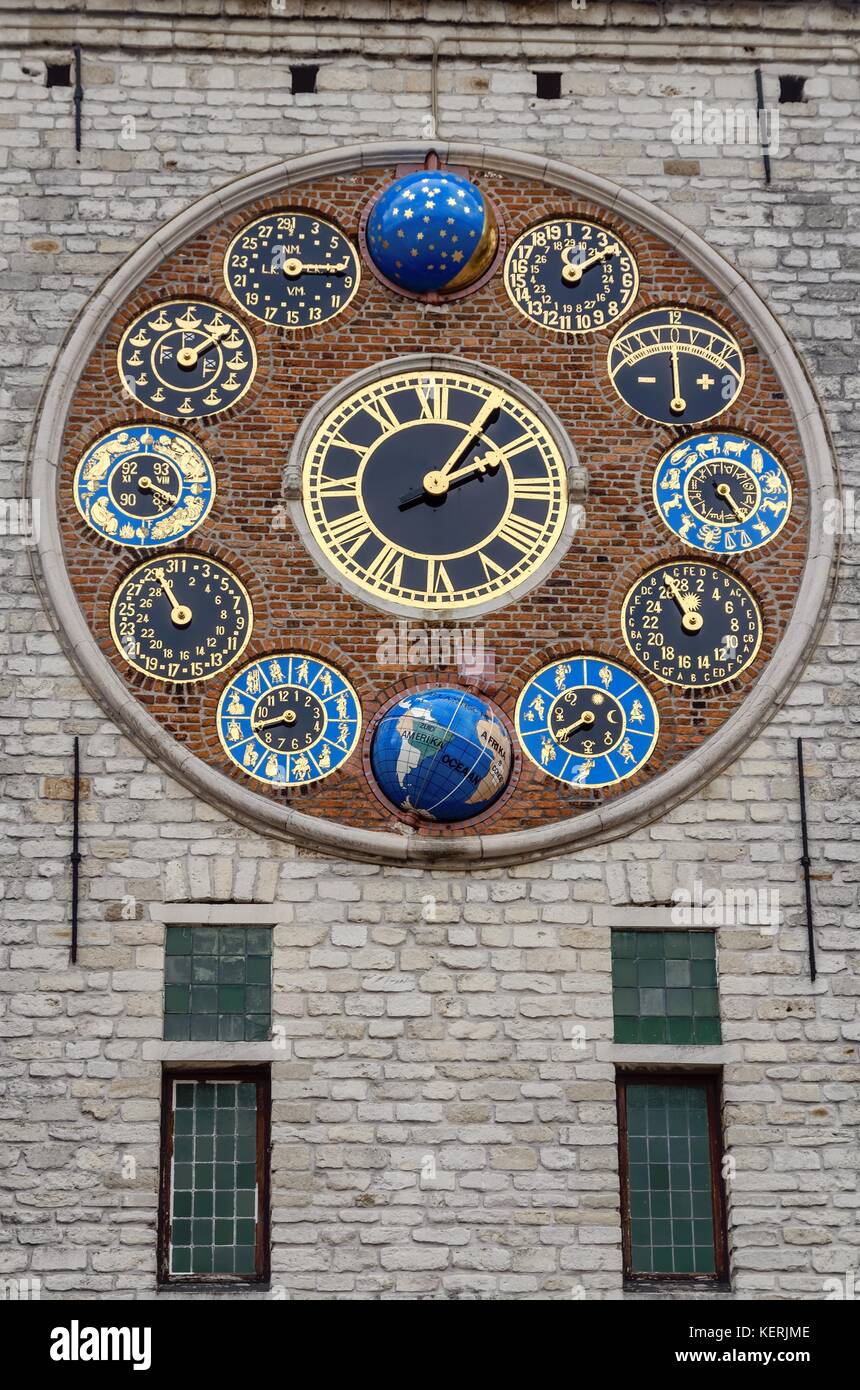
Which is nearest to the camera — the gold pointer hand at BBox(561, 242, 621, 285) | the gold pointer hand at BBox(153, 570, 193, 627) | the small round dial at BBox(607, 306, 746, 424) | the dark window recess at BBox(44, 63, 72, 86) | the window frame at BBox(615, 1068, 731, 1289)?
the window frame at BBox(615, 1068, 731, 1289)

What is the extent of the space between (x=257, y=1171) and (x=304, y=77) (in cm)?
831

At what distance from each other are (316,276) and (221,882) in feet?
15.8

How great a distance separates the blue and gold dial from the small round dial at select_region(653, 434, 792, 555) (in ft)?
4.14

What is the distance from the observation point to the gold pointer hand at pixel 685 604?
73.8ft

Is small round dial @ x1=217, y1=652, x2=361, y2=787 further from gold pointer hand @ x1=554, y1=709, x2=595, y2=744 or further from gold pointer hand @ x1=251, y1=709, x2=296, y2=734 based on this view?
gold pointer hand @ x1=554, y1=709, x2=595, y2=744

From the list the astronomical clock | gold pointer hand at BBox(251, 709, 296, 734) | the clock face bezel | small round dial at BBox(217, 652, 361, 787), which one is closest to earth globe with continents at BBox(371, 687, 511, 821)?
A: the astronomical clock

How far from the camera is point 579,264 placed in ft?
77.6

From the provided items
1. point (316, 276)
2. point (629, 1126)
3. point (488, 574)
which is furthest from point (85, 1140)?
point (316, 276)

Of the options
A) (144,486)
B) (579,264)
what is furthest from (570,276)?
(144,486)

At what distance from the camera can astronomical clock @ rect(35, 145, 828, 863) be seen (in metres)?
21.9

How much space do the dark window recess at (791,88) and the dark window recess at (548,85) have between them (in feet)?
5.49

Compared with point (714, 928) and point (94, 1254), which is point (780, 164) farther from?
point (94, 1254)

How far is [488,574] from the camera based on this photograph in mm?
22625

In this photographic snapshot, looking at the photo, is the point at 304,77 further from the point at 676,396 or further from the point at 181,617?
the point at 181,617
